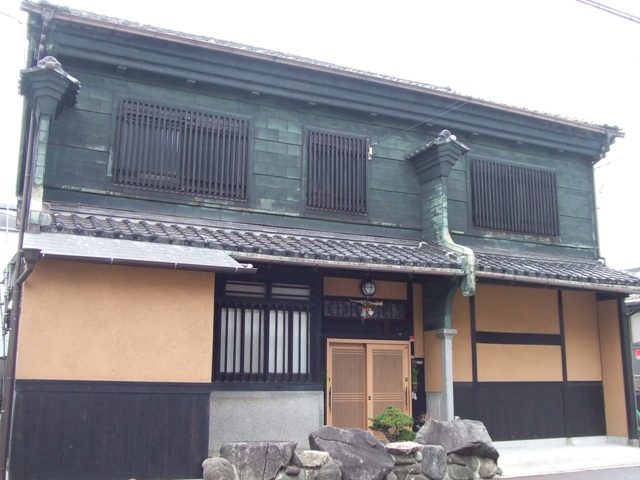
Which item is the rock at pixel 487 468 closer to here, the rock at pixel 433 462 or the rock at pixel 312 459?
the rock at pixel 433 462

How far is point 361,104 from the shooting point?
1318 centimetres

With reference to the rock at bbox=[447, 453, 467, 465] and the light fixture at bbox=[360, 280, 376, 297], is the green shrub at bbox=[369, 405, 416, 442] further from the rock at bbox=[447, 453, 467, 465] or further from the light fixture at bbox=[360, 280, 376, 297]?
the light fixture at bbox=[360, 280, 376, 297]

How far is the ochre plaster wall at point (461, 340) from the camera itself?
508 inches

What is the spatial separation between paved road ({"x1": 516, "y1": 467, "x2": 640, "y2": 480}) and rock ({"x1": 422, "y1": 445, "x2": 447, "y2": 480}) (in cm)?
174

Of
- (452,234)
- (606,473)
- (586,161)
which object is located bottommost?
(606,473)

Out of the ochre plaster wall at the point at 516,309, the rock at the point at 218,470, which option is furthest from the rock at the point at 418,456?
the ochre plaster wall at the point at 516,309

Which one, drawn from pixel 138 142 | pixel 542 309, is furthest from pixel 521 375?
pixel 138 142

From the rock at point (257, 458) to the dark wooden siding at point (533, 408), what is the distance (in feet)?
17.3

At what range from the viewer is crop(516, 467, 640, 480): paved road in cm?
1039

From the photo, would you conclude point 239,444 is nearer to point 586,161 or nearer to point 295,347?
point 295,347

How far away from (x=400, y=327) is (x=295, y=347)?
258 centimetres

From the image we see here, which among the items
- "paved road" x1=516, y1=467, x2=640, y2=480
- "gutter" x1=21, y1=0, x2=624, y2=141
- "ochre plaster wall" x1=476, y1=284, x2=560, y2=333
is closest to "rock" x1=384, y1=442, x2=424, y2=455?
"paved road" x1=516, y1=467, x2=640, y2=480

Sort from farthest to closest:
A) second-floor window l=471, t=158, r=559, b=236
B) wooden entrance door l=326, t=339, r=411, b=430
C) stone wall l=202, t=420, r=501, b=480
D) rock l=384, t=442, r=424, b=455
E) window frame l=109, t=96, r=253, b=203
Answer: second-floor window l=471, t=158, r=559, b=236 → wooden entrance door l=326, t=339, r=411, b=430 → window frame l=109, t=96, r=253, b=203 → rock l=384, t=442, r=424, b=455 → stone wall l=202, t=420, r=501, b=480

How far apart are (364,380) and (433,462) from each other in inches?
120
